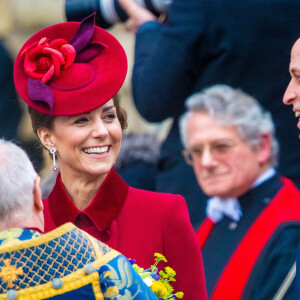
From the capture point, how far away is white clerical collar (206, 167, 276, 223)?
13.1ft

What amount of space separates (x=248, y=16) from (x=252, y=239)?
3.65 feet

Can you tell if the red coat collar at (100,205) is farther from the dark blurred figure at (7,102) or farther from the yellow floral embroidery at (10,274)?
the dark blurred figure at (7,102)

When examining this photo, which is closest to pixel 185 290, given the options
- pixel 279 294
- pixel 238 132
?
pixel 279 294

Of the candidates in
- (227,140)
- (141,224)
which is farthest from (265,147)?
(141,224)

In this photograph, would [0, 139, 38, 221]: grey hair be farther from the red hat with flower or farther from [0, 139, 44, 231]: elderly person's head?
the red hat with flower

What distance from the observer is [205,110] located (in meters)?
4.13

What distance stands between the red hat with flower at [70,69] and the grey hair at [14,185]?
56cm

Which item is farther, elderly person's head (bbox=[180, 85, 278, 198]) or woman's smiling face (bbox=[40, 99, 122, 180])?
elderly person's head (bbox=[180, 85, 278, 198])

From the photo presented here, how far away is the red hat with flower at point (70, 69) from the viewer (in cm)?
279

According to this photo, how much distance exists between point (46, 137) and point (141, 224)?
0.47m

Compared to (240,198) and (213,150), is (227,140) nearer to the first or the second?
(213,150)

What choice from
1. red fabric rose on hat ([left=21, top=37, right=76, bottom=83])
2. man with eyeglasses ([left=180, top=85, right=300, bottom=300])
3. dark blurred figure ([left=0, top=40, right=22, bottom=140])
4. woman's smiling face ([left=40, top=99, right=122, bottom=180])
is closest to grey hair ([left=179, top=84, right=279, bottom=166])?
man with eyeglasses ([left=180, top=85, right=300, bottom=300])

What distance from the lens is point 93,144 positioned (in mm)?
2842

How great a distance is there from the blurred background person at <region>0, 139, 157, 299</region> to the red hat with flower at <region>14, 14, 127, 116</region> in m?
0.60
